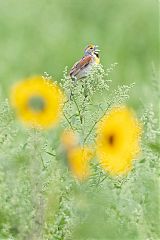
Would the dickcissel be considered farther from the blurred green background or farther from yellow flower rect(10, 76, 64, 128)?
the blurred green background

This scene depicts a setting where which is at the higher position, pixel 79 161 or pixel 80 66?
pixel 80 66

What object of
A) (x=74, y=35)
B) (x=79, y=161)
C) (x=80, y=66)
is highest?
(x=74, y=35)

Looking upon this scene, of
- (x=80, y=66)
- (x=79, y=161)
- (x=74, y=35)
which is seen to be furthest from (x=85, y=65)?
(x=74, y=35)

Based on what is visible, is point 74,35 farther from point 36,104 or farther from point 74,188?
point 36,104

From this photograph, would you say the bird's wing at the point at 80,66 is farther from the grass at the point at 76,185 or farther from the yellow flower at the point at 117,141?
the yellow flower at the point at 117,141

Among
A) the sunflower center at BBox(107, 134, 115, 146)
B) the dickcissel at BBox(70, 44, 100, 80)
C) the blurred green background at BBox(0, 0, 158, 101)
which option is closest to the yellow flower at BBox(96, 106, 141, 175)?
the sunflower center at BBox(107, 134, 115, 146)

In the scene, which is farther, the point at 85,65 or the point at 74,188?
the point at 85,65

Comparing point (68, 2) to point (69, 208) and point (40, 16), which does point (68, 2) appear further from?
point (69, 208)
